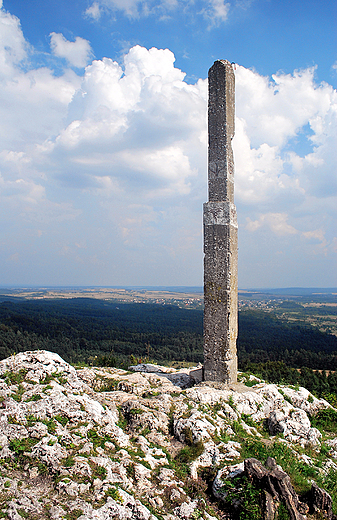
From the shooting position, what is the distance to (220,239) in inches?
500

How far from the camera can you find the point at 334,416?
11.7 meters

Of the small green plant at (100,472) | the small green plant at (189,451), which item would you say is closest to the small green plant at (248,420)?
the small green plant at (189,451)

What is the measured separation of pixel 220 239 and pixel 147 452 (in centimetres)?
783

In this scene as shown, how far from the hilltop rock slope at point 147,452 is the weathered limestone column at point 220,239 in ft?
5.87

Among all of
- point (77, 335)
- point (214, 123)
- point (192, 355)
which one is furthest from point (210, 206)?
point (77, 335)

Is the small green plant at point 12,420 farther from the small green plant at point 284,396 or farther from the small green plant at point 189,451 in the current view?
the small green plant at point 284,396

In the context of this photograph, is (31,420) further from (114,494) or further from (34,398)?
(114,494)

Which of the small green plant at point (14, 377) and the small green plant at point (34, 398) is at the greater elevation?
the small green plant at point (14, 377)

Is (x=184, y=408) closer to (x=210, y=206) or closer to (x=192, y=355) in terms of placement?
(x=210, y=206)

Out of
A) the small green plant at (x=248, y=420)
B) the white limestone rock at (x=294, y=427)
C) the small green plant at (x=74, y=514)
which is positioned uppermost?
the small green plant at (x=74, y=514)

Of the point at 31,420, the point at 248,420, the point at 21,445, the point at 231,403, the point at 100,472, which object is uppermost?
the point at 31,420

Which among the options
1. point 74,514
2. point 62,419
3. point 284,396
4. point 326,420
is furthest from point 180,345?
point 74,514

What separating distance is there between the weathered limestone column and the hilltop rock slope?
179cm

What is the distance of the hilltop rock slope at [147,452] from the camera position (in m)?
5.86
